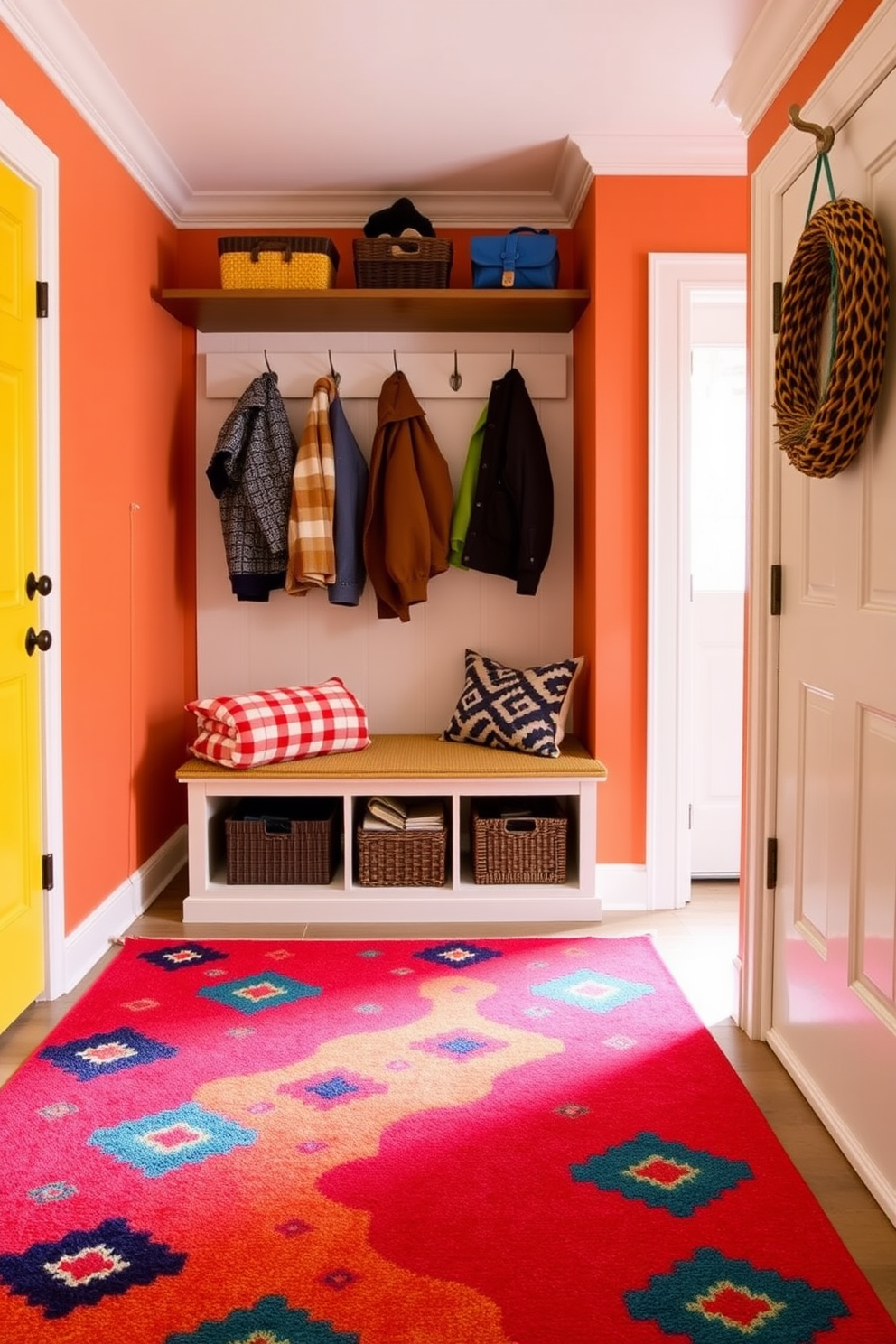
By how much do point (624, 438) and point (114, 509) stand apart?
1610 millimetres

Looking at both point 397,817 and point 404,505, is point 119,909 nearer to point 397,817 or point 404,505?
point 397,817

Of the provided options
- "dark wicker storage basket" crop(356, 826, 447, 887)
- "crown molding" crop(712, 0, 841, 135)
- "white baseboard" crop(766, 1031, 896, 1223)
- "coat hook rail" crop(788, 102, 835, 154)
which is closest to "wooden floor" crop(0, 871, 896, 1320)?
"white baseboard" crop(766, 1031, 896, 1223)

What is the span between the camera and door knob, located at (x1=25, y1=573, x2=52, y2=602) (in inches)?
110

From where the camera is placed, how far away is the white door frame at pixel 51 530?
2.84 metres

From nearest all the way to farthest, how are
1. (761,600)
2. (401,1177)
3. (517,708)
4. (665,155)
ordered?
(401,1177), (761,600), (665,155), (517,708)

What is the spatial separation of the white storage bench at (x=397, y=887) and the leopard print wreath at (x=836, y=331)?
5.16 feet

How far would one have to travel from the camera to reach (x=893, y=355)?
6.69 ft

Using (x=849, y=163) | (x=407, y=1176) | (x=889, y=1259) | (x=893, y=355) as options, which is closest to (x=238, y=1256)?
(x=407, y=1176)

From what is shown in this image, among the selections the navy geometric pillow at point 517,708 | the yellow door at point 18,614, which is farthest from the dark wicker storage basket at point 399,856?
the yellow door at point 18,614

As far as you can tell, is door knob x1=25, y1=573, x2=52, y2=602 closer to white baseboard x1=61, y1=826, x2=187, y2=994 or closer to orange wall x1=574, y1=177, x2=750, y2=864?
white baseboard x1=61, y1=826, x2=187, y2=994

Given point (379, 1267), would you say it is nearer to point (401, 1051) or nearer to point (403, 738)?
point (401, 1051)

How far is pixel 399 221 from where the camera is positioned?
4004mm

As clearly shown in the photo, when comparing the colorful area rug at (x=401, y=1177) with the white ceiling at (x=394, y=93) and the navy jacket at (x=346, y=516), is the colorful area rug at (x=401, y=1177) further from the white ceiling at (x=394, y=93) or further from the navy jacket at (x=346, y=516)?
the white ceiling at (x=394, y=93)

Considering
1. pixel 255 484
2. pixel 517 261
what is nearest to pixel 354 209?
pixel 517 261
